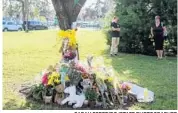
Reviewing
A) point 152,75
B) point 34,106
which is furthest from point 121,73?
point 34,106

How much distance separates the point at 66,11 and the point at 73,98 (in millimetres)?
1645

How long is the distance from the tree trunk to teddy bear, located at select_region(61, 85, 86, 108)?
4.33 feet

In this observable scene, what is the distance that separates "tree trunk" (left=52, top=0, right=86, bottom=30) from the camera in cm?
671

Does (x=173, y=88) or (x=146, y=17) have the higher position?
(x=146, y=17)

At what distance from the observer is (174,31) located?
12.9 metres

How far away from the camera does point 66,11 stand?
6750mm

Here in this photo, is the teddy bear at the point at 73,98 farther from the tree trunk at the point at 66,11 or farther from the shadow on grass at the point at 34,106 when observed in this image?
the tree trunk at the point at 66,11

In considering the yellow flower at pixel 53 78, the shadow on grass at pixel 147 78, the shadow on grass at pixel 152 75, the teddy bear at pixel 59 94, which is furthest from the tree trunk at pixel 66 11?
the shadow on grass at pixel 152 75

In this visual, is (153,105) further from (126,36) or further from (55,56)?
(126,36)

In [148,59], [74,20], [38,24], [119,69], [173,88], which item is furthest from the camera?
[38,24]

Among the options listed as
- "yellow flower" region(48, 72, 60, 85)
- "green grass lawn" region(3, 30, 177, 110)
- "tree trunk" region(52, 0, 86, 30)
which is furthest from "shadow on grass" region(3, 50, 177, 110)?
"tree trunk" region(52, 0, 86, 30)

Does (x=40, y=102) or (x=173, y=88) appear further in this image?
(x=173, y=88)

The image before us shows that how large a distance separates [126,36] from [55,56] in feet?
8.08

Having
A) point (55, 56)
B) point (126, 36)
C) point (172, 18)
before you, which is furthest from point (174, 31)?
point (55, 56)
